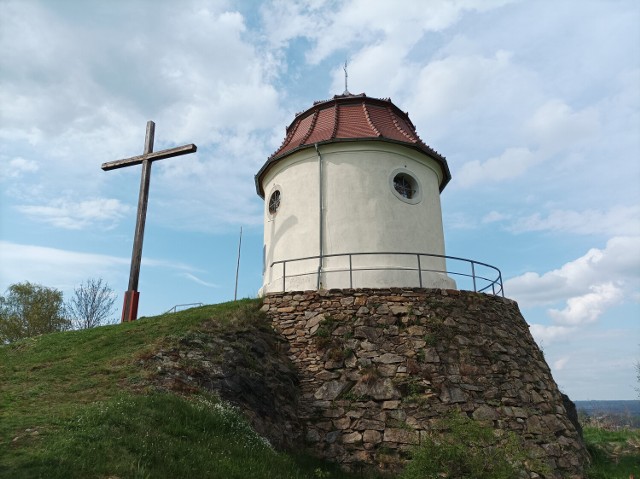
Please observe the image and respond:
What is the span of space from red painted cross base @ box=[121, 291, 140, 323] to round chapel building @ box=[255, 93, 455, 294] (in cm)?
368

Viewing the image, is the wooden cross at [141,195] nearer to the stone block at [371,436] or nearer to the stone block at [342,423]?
the stone block at [342,423]

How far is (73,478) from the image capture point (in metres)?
4.83

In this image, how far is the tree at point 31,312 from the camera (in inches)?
1033

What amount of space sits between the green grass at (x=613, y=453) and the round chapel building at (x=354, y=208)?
584cm

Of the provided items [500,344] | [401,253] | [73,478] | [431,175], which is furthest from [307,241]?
[73,478]

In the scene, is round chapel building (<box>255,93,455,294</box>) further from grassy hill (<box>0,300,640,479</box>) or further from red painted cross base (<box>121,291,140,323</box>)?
red painted cross base (<box>121,291,140,323</box>)

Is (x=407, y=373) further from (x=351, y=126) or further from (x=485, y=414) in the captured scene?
(x=351, y=126)

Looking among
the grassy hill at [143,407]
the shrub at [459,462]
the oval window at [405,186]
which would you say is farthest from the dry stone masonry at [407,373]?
the oval window at [405,186]

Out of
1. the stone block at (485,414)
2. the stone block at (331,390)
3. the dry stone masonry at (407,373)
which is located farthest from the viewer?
the stone block at (331,390)

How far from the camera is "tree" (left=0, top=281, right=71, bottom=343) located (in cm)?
2623

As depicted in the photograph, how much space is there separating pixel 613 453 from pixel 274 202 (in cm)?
1261

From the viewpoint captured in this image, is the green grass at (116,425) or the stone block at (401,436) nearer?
the green grass at (116,425)

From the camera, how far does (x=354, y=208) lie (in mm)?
13641

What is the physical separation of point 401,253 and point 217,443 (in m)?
7.43
